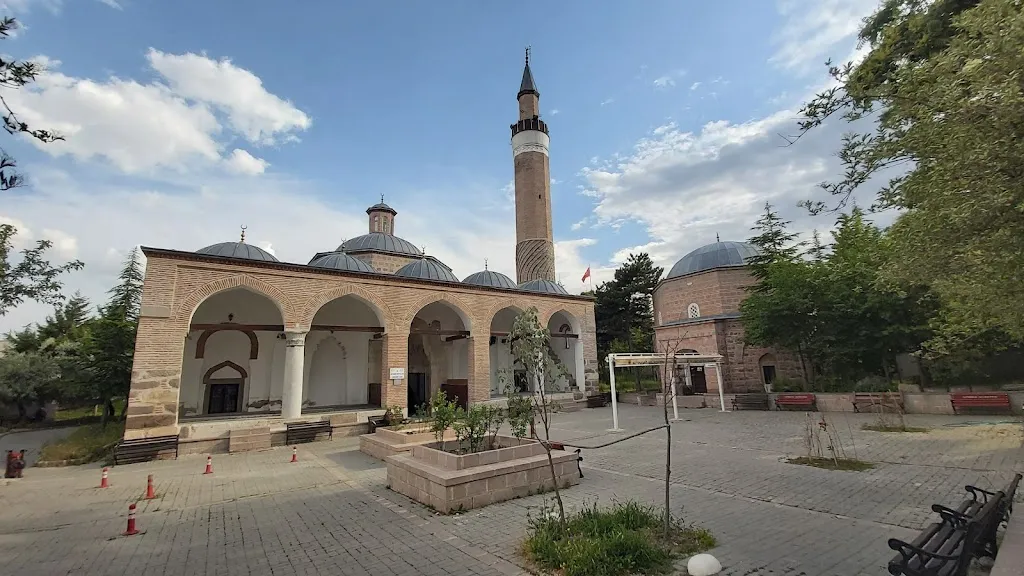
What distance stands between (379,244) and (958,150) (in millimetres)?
20791

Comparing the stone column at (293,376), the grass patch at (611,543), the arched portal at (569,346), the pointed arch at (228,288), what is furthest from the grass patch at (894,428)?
the pointed arch at (228,288)

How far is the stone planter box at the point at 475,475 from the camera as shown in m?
5.58

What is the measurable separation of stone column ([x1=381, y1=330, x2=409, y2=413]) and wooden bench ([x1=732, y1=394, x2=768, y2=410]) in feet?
40.2

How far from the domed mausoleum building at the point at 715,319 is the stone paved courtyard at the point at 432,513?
1005 centimetres

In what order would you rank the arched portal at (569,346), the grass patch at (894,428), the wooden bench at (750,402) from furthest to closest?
1. the arched portal at (569,346)
2. the wooden bench at (750,402)
3. the grass patch at (894,428)

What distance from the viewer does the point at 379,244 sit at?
859 inches

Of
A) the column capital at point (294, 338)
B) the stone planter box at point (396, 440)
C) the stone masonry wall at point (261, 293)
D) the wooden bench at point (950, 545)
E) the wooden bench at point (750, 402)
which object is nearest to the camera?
the wooden bench at point (950, 545)

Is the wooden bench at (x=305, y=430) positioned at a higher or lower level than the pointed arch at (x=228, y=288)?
lower

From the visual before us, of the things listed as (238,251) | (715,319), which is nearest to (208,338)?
(238,251)

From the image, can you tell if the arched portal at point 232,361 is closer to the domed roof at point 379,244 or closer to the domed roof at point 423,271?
the domed roof at point 423,271

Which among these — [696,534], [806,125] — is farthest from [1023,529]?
[806,125]

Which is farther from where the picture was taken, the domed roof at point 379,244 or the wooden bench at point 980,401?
the domed roof at point 379,244

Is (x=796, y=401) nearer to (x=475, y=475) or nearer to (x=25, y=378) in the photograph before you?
(x=475, y=475)

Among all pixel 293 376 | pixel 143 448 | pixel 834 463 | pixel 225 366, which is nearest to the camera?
pixel 834 463
